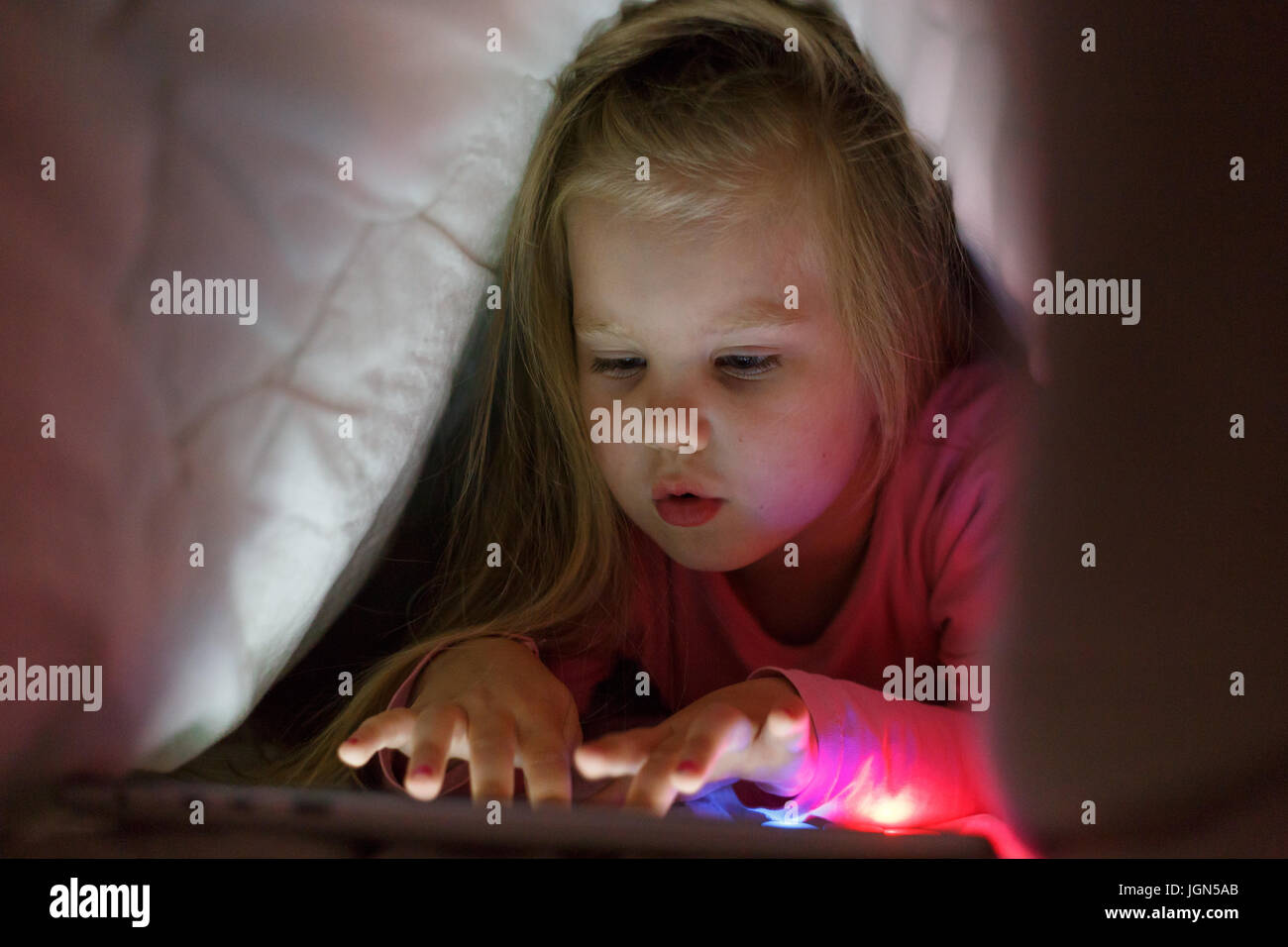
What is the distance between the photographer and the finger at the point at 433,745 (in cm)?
72

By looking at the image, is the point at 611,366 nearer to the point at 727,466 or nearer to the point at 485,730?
the point at 727,466

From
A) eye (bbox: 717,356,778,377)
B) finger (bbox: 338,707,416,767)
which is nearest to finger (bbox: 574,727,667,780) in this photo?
finger (bbox: 338,707,416,767)

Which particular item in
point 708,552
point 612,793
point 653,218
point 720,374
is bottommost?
point 612,793

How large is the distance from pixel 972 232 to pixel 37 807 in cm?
77

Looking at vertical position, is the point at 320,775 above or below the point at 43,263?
below

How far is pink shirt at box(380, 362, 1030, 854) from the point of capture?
31.7 inches

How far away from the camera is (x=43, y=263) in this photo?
0.85m

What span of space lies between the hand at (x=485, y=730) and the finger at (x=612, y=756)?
5 centimetres

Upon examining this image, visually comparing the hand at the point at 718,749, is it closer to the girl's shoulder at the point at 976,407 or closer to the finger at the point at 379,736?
the finger at the point at 379,736

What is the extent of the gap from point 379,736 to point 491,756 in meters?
0.07

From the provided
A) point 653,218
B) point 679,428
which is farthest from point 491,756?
point 653,218

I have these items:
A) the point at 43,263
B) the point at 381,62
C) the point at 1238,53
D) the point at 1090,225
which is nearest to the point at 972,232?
the point at 1090,225

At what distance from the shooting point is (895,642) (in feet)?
2.93
